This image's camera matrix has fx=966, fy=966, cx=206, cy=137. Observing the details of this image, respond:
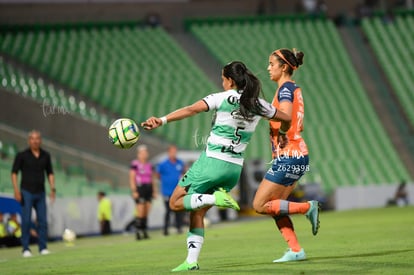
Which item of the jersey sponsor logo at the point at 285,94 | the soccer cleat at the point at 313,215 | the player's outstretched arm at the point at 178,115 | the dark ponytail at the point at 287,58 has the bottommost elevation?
the soccer cleat at the point at 313,215

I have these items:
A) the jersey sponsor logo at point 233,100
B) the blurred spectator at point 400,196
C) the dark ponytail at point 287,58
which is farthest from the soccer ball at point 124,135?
the blurred spectator at point 400,196

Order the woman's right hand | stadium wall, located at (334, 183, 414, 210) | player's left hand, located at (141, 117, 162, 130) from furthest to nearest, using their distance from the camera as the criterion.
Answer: stadium wall, located at (334, 183, 414, 210) < the woman's right hand < player's left hand, located at (141, 117, 162, 130)

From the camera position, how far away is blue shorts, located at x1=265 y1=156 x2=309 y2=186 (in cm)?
1114

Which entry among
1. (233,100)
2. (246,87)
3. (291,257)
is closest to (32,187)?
(291,257)

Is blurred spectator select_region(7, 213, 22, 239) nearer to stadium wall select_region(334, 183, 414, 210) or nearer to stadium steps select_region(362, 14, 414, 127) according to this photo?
stadium wall select_region(334, 183, 414, 210)

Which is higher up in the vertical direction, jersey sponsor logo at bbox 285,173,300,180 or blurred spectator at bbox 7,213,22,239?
blurred spectator at bbox 7,213,22,239

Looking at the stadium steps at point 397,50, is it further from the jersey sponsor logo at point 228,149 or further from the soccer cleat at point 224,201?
the soccer cleat at point 224,201

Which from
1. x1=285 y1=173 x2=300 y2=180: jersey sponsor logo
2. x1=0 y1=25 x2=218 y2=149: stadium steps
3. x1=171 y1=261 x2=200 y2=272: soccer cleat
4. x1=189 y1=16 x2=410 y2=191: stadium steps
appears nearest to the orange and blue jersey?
x1=285 y1=173 x2=300 y2=180: jersey sponsor logo

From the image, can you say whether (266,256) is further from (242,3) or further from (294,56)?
(242,3)

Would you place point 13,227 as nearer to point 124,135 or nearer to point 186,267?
point 186,267

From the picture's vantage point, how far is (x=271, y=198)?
36.7 ft

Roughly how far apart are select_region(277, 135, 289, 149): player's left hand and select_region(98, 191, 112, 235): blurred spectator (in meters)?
14.1

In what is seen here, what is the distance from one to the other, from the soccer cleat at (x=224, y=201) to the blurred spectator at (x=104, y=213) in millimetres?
14927

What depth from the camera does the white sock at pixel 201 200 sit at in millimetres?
10211
